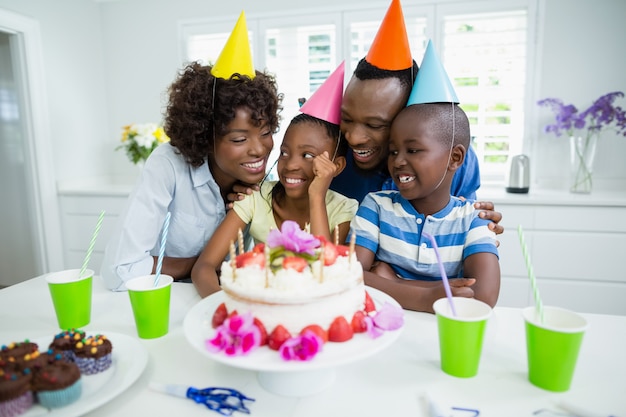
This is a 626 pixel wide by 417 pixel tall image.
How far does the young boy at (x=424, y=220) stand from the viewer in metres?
1.16

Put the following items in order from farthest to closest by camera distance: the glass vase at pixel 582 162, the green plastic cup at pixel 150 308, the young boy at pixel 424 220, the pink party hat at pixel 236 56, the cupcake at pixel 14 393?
1. the glass vase at pixel 582 162
2. the pink party hat at pixel 236 56
3. the young boy at pixel 424 220
4. the green plastic cup at pixel 150 308
5. the cupcake at pixel 14 393

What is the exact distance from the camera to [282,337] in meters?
0.73

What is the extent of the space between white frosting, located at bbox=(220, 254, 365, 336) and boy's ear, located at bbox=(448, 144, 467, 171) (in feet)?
1.99

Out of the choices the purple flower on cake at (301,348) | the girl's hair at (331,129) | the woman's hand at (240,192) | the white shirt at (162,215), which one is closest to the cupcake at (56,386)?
the purple flower on cake at (301,348)

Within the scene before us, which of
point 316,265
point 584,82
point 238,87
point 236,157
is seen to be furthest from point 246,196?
point 584,82

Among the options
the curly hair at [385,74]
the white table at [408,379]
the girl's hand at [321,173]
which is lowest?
the white table at [408,379]

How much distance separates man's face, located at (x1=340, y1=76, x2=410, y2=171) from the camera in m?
1.33

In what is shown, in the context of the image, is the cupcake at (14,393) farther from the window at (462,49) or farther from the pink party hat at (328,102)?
the window at (462,49)

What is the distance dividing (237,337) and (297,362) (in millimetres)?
113

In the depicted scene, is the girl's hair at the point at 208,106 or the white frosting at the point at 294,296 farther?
the girl's hair at the point at 208,106

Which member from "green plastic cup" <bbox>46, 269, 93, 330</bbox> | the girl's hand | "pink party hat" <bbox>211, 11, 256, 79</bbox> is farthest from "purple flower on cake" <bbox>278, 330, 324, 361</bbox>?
"pink party hat" <bbox>211, 11, 256, 79</bbox>

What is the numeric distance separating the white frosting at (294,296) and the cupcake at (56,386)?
0.28 metres

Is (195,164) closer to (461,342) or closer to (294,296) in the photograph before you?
(294,296)

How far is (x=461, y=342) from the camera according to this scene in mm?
770
